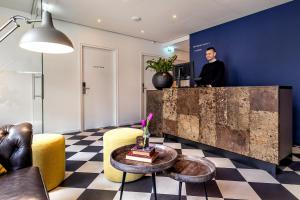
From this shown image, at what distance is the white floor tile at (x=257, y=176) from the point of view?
205cm

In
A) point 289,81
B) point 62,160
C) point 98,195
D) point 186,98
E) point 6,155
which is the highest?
point 289,81

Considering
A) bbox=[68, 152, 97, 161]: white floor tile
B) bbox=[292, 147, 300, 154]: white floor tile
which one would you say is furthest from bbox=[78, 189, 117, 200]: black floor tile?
bbox=[292, 147, 300, 154]: white floor tile

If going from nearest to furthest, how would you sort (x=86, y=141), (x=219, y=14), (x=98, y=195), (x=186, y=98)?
(x=98, y=195)
(x=186, y=98)
(x=86, y=141)
(x=219, y=14)

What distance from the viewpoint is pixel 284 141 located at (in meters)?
2.31

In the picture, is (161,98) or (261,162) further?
(161,98)

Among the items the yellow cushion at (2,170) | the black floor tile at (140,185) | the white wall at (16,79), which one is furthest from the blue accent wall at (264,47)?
the yellow cushion at (2,170)

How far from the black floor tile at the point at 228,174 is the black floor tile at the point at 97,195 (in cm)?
120

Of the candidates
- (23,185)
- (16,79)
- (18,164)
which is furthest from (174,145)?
(16,79)

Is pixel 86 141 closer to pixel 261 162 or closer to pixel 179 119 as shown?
pixel 179 119

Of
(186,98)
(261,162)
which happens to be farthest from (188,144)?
(261,162)

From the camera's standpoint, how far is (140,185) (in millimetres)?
1974

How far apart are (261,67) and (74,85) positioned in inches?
165

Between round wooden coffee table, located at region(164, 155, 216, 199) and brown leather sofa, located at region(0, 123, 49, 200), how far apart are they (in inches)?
36.3

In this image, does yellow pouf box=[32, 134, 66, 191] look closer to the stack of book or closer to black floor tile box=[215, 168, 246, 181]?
the stack of book
